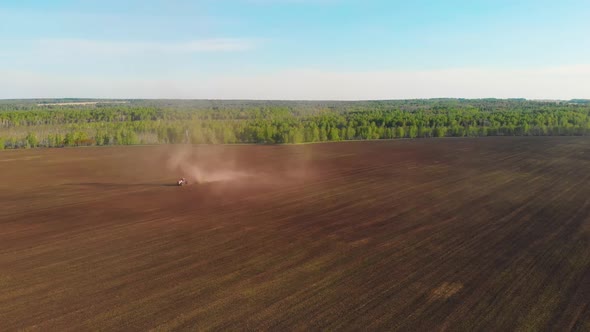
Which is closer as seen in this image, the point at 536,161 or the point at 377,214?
the point at 377,214

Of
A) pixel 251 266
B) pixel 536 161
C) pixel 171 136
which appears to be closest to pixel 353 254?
pixel 251 266

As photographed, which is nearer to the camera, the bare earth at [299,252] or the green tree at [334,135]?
the bare earth at [299,252]

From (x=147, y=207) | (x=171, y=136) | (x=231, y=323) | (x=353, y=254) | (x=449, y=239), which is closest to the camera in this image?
(x=231, y=323)

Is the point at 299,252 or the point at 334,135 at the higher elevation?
the point at 334,135

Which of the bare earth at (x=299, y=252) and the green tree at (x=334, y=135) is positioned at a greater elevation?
the green tree at (x=334, y=135)

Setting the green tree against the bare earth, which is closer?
the bare earth

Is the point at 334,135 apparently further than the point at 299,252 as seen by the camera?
Yes

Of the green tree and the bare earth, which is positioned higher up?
the green tree

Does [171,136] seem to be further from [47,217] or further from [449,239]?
[449,239]
